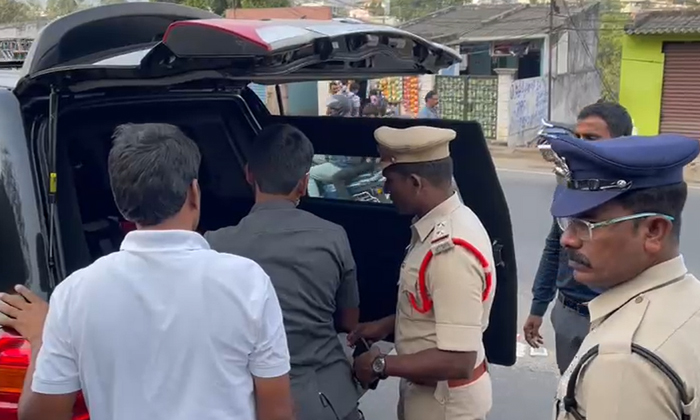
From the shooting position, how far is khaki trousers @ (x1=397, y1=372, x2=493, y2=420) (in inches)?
104

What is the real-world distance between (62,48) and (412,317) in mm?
1488

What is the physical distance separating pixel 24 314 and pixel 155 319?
57 centimetres

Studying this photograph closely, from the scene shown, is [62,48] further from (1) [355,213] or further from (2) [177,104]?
(1) [355,213]

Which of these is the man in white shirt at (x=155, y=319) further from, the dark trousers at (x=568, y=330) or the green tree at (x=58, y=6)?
the green tree at (x=58, y=6)

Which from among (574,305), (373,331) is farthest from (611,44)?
(373,331)

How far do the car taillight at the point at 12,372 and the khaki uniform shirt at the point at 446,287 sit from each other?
1080 millimetres

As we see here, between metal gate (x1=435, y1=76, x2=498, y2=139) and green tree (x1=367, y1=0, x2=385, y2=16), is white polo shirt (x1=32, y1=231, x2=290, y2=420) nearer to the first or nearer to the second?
metal gate (x1=435, y1=76, x2=498, y2=139)

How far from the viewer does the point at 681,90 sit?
19.7 meters

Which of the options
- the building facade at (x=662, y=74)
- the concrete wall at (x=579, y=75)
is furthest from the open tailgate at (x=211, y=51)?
the concrete wall at (x=579, y=75)

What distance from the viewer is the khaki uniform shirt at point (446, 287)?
8.10 ft

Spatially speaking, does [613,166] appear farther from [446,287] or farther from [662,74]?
[662,74]

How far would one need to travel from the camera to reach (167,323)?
5.84ft

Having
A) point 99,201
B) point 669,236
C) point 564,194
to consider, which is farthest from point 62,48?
point 669,236

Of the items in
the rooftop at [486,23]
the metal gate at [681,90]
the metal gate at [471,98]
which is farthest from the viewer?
the rooftop at [486,23]
